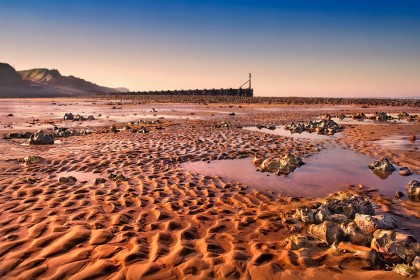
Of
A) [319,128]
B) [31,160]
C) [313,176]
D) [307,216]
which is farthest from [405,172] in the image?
[31,160]

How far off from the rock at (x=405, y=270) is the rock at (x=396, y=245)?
0.20m

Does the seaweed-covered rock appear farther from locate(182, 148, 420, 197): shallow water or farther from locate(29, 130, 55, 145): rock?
locate(29, 130, 55, 145): rock

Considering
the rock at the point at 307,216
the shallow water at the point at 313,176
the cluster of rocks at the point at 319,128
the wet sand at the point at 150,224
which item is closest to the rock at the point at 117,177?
the wet sand at the point at 150,224

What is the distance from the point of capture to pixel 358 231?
15.0ft

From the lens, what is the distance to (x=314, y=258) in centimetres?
421

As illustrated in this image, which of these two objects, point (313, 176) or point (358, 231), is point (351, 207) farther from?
point (313, 176)

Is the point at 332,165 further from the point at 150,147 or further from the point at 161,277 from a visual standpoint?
the point at 161,277

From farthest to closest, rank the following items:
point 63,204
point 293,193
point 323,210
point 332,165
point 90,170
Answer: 1. point 332,165
2. point 90,170
3. point 293,193
4. point 63,204
5. point 323,210

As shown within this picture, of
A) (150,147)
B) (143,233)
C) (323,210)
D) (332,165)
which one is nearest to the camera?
(143,233)

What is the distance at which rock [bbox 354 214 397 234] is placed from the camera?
4.72m

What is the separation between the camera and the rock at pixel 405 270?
3664 mm

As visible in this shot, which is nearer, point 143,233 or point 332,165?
Answer: point 143,233

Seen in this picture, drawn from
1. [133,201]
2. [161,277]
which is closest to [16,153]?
[133,201]

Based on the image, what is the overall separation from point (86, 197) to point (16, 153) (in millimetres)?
6340
